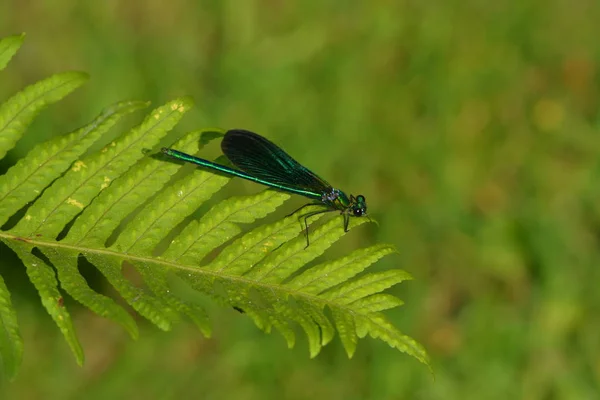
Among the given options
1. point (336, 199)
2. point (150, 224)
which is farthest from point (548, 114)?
point (150, 224)

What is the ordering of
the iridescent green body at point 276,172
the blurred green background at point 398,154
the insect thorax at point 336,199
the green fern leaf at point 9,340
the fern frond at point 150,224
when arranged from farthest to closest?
the blurred green background at point 398,154, the insect thorax at point 336,199, the iridescent green body at point 276,172, the fern frond at point 150,224, the green fern leaf at point 9,340

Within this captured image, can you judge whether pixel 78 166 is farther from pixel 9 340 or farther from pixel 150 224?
pixel 9 340

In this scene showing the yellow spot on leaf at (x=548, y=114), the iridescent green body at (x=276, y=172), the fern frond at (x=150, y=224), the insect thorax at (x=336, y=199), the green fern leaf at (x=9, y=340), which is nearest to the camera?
the green fern leaf at (x=9, y=340)

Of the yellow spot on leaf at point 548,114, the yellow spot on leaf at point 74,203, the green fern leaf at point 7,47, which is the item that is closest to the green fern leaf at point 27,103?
the green fern leaf at point 7,47

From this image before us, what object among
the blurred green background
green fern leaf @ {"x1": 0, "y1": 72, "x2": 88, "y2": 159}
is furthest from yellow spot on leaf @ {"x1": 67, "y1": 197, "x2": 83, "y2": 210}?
the blurred green background

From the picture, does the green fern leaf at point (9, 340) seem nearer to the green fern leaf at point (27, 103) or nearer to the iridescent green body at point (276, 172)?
the green fern leaf at point (27, 103)
